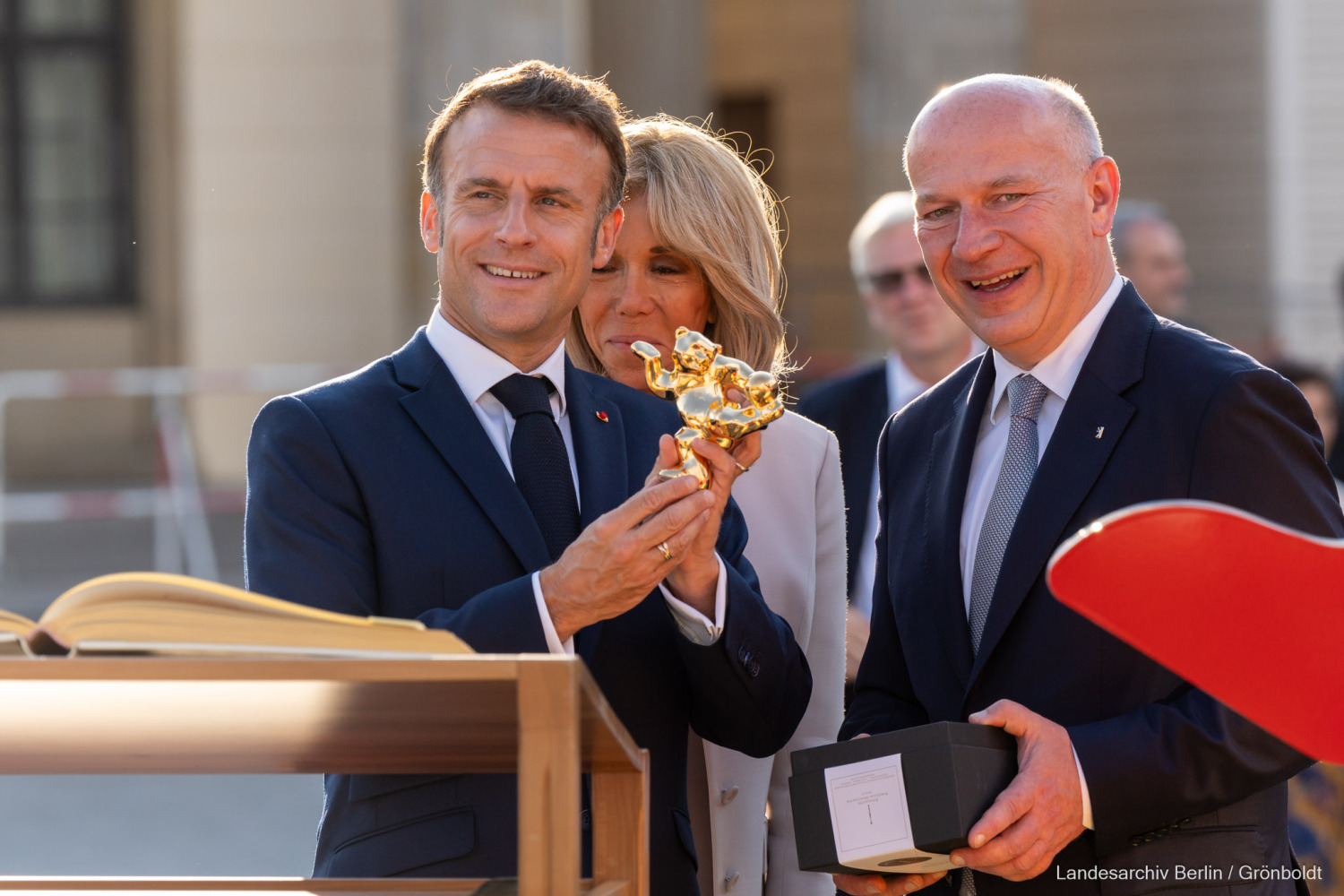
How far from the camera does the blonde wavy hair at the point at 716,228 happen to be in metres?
3.00

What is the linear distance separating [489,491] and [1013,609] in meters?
0.76

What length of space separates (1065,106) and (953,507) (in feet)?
2.10

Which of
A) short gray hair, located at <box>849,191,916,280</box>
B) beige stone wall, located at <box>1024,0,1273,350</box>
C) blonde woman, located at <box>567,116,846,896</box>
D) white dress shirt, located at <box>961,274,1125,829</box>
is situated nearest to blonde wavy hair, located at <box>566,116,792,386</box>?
blonde woman, located at <box>567,116,846,896</box>

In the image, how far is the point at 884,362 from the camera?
15.6 feet

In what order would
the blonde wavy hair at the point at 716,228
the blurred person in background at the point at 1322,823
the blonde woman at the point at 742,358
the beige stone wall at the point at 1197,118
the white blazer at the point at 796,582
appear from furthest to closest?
the beige stone wall at the point at 1197,118 < the blurred person in background at the point at 1322,823 < the blonde wavy hair at the point at 716,228 < the white blazer at the point at 796,582 < the blonde woman at the point at 742,358

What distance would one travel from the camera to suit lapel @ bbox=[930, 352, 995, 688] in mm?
2363

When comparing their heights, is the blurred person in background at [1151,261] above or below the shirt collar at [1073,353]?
below

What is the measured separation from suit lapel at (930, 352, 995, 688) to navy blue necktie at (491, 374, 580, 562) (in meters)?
0.57

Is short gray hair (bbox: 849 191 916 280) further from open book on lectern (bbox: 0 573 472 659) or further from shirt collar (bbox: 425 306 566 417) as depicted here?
open book on lectern (bbox: 0 573 472 659)

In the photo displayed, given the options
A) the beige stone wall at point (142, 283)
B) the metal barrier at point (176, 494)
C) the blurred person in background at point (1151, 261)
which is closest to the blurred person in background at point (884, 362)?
the blurred person in background at point (1151, 261)

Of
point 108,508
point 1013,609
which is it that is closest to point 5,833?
point 108,508

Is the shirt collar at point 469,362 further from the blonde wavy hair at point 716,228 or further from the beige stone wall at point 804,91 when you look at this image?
the beige stone wall at point 804,91

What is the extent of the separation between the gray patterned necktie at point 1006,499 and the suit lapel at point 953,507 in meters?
0.03

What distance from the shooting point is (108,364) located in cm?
1385
